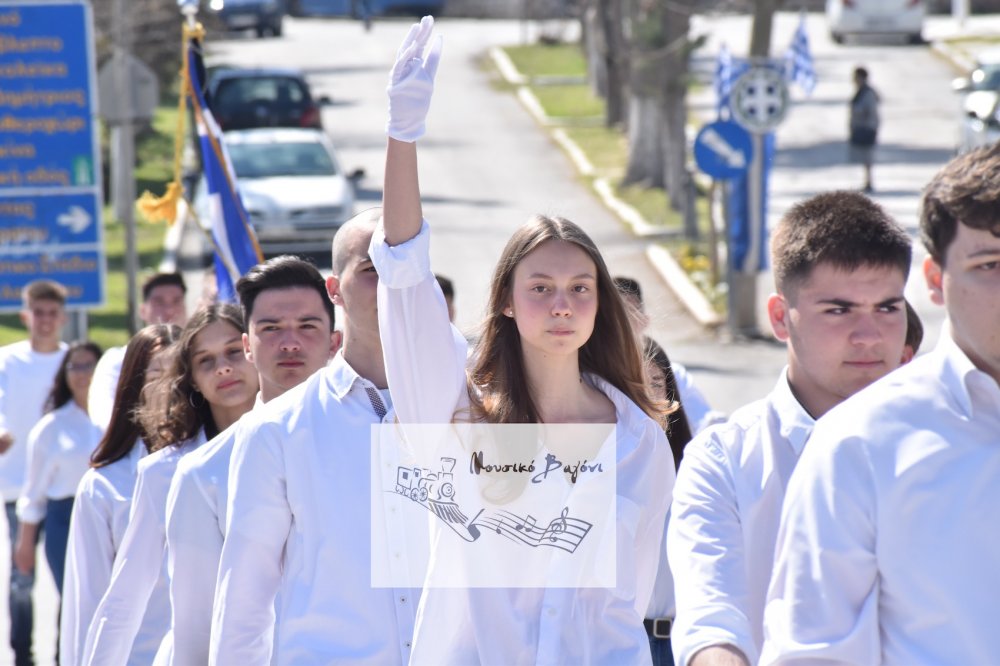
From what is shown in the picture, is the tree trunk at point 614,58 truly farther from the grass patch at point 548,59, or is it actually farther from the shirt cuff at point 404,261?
the shirt cuff at point 404,261

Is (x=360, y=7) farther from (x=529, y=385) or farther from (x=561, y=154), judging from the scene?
(x=529, y=385)

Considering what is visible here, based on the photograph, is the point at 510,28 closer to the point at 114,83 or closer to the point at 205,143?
the point at 114,83

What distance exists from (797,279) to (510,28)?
2048 inches

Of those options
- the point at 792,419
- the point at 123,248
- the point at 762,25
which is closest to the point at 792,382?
the point at 792,419

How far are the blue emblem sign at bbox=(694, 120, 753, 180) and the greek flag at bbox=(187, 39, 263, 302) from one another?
9711mm

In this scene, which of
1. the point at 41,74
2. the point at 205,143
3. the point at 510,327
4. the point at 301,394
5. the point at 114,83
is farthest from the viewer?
the point at 114,83

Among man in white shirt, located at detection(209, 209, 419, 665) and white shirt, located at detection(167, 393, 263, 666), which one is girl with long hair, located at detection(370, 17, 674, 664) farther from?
white shirt, located at detection(167, 393, 263, 666)

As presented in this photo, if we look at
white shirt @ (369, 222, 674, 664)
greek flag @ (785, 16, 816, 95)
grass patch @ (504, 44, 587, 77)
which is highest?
white shirt @ (369, 222, 674, 664)

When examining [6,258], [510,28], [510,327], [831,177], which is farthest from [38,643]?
[510,28]

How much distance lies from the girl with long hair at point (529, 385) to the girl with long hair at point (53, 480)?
4.98 meters

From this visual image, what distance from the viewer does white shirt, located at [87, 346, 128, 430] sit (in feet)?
24.4

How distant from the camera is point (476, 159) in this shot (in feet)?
109

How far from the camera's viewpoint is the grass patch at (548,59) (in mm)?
45219

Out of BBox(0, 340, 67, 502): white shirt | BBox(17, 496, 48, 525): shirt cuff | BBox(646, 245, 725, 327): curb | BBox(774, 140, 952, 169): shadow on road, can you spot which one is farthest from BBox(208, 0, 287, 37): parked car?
BBox(17, 496, 48, 525): shirt cuff
